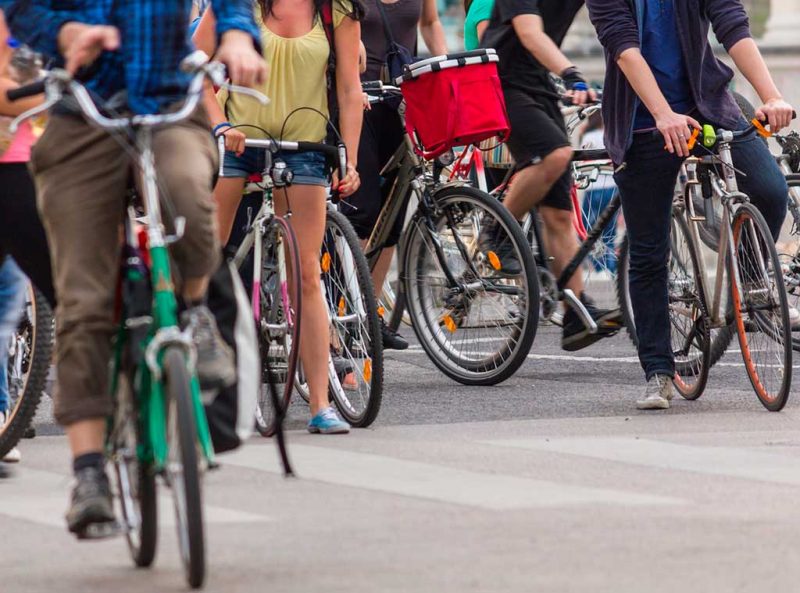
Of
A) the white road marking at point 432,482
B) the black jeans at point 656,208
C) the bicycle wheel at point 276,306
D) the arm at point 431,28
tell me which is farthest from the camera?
the arm at point 431,28

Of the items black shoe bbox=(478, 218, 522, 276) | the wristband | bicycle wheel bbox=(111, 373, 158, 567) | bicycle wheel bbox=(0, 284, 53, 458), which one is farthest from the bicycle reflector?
bicycle wheel bbox=(111, 373, 158, 567)

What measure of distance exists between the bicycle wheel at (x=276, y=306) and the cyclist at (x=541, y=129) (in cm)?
221

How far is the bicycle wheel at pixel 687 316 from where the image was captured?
8.16 m

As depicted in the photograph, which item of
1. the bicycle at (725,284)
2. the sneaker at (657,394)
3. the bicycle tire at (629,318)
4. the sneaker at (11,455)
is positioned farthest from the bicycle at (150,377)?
the bicycle tire at (629,318)

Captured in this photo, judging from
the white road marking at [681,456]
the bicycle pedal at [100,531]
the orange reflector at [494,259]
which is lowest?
the white road marking at [681,456]

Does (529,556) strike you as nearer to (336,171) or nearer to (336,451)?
(336,451)

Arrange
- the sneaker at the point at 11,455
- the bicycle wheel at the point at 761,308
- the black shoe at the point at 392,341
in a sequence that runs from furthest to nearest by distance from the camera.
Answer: the black shoe at the point at 392,341 < the bicycle wheel at the point at 761,308 < the sneaker at the point at 11,455

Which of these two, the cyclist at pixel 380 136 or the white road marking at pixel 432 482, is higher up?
the cyclist at pixel 380 136

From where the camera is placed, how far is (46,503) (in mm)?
5820

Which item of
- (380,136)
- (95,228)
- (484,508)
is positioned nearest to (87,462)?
(95,228)

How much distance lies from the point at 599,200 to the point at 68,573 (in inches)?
216

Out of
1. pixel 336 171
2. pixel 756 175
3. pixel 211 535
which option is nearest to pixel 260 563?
pixel 211 535

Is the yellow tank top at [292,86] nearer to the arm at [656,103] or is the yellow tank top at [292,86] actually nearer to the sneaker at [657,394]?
the arm at [656,103]

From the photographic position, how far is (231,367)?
4664 millimetres
